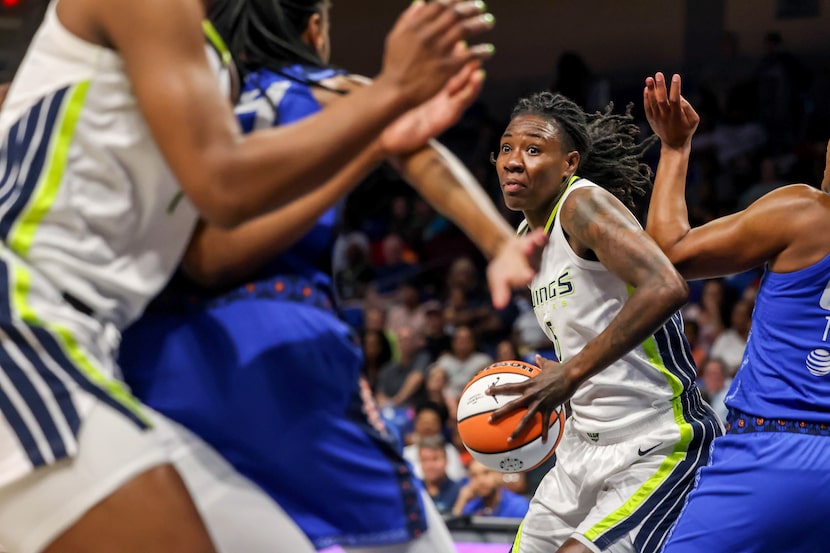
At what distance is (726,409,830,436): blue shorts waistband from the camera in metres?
3.00

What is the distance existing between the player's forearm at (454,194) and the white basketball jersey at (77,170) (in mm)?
448

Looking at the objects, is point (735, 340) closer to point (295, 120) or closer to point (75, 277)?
point (295, 120)

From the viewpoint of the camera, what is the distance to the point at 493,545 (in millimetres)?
5766

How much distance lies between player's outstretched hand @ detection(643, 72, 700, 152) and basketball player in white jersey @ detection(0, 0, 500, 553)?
179 centimetres

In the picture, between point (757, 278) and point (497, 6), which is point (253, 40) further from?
point (497, 6)

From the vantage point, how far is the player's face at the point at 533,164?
3.49m

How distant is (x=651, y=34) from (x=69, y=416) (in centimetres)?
1077

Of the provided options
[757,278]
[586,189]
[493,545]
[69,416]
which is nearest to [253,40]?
[69,416]

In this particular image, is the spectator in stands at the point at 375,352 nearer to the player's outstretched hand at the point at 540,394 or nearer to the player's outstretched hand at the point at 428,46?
the player's outstretched hand at the point at 540,394

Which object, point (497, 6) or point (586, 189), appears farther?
point (497, 6)

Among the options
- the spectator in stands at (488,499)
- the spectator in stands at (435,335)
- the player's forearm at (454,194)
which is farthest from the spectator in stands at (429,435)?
the player's forearm at (454,194)

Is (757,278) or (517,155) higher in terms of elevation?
(517,155)

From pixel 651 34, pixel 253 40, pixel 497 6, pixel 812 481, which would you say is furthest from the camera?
pixel 497 6

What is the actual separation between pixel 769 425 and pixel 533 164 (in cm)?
106
